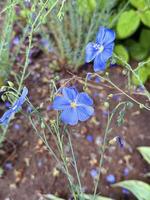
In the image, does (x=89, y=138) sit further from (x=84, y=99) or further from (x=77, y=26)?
(x=84, y=99)

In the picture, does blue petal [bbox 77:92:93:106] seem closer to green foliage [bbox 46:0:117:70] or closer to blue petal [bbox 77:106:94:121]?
blue petal [bbox 77:106:94:121]

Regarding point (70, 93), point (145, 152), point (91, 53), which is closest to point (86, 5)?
point (145, 152)

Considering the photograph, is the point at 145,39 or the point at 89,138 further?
the point at 145,39

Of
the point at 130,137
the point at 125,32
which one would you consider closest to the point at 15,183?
the point at 130,137

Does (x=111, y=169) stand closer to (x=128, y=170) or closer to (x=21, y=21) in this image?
(x=128, y=170)

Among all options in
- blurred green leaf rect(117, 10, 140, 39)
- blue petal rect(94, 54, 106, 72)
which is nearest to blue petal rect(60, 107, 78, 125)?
blue petal rect(94, 54, 106, 72)

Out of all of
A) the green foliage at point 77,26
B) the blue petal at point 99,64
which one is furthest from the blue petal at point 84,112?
the green foliage at point 77,26

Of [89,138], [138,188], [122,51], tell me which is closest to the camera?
[138,188]
